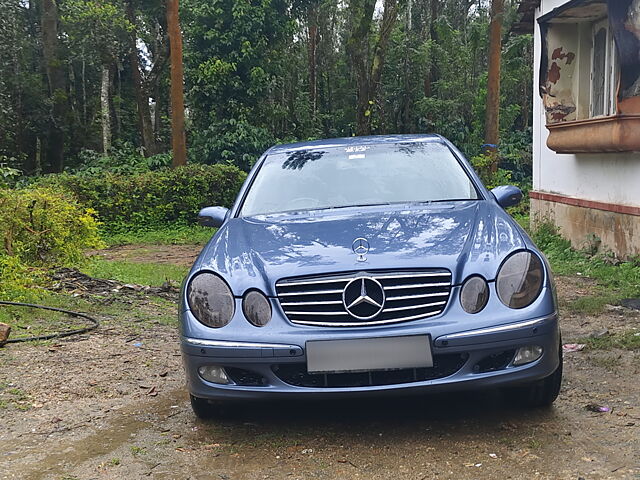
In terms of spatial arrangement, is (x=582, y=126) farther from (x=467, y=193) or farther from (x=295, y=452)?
(x=295, y=452)

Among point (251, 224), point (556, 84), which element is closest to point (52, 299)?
point (251, 224)

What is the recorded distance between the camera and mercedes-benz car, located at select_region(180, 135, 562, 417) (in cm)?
321

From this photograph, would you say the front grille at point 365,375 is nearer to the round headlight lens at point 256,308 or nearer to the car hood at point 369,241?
the round headlight lens at point 256,308

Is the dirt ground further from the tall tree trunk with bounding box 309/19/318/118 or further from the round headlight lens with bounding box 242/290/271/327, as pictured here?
the tall tree trunk with bounding box 309/19/318/118

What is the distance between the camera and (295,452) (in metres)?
3.38

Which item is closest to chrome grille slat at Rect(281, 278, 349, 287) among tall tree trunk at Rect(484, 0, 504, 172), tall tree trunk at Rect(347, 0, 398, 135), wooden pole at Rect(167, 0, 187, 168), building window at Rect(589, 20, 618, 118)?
building window at Rect(589, 20, 618, 118)

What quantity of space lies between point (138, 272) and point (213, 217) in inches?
240

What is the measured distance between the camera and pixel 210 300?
136 inches

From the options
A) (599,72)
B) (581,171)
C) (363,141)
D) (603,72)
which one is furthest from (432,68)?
(363,141)

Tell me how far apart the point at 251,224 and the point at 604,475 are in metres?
2.20

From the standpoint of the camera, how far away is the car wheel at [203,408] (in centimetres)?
375

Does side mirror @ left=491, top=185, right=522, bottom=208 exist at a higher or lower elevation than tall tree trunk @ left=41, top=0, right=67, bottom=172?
lower

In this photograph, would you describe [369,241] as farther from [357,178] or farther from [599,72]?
[599,72]

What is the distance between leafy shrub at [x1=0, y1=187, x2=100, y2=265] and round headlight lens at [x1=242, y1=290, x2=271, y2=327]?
4.33m
